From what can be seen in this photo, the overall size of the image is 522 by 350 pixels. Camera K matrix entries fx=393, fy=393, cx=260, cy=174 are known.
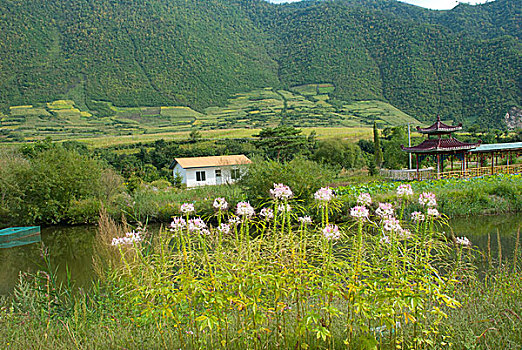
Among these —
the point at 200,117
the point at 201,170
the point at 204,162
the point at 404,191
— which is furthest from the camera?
the point at 200,117

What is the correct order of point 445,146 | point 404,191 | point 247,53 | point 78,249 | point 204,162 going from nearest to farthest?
point 404,191 < point 78,249 < point 445,146 < point 204,162 < point 247,53

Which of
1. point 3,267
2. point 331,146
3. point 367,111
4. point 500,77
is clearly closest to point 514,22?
point 500,77

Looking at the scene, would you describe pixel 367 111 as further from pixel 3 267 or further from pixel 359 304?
pixel 359 304

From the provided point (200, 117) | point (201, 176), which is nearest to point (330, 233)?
point (201, 176)

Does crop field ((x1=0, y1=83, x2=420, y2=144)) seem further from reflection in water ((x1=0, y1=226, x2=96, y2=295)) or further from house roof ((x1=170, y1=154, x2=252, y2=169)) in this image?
reflection in water ((x1=0, y1=226, x2=96, y2=295))

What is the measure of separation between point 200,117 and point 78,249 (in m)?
84.6

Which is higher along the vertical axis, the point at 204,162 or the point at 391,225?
the point at 391,225

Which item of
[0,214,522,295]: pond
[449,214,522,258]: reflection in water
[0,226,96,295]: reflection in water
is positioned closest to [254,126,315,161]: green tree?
[0,226,96,295]: reflection in water

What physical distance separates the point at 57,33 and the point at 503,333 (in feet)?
466

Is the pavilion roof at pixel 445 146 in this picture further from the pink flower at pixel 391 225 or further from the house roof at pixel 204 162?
the pink flower at pixel 391 225

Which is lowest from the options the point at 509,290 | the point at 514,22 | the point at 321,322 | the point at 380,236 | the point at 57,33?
the point at 509,290

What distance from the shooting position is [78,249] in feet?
44.2

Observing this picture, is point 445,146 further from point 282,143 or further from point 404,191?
point 282,143

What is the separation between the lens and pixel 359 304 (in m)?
2.33
